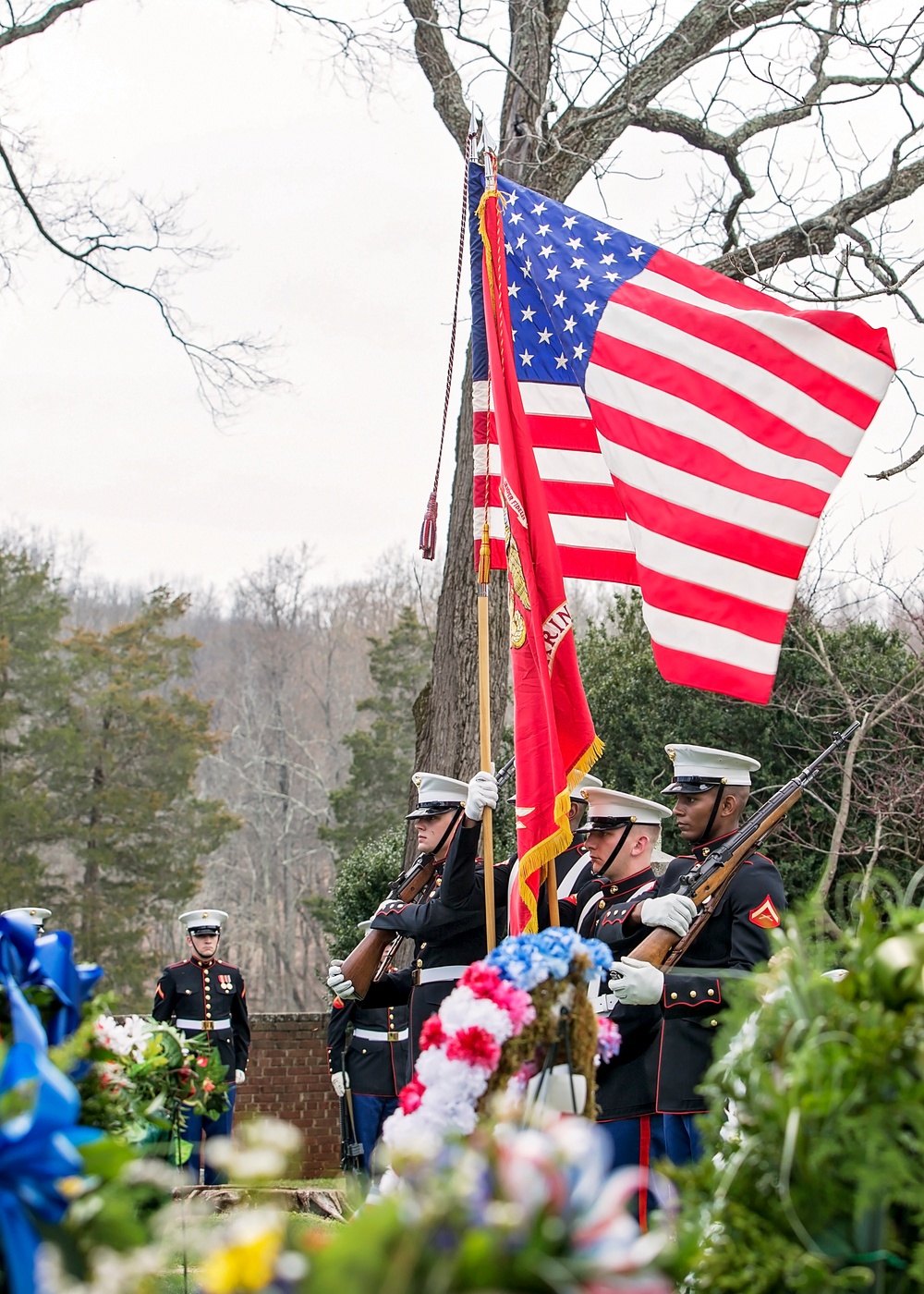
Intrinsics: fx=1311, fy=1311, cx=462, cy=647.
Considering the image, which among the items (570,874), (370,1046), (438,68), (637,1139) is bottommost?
(370,1046)

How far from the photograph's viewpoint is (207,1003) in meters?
9.80

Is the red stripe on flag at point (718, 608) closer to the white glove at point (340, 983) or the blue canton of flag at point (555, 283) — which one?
the blue canton of flag at point (555, 283)

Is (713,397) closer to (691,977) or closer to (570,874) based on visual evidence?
(691,977)

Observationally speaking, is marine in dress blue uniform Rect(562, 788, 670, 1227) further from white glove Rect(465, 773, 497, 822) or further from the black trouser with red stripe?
white glove Rect(465, 773, 497, 822)

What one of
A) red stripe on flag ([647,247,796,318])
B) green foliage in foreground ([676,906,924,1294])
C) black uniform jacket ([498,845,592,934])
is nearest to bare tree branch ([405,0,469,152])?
red stripe on flag ([647,247,796,318])

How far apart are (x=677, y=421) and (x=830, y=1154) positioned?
3.61 meters

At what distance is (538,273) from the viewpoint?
5.39 meters

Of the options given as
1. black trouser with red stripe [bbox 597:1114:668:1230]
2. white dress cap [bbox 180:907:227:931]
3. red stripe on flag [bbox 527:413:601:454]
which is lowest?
white dress cap [bbox 180:907:227:931]

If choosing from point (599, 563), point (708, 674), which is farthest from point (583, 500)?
point (708, 674)

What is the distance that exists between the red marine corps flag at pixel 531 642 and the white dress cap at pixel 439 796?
5.16 feet

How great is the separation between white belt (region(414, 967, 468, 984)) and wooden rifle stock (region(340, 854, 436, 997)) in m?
0.40

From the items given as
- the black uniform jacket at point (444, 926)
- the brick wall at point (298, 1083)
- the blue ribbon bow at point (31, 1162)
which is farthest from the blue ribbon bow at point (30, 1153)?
the brick wall at point (298, 1083)

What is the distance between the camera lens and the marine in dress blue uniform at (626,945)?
4.95m

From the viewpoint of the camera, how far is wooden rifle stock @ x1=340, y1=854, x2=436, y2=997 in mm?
A: 6637
